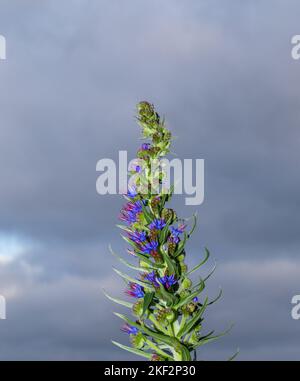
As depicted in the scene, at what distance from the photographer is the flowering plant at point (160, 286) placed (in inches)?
931

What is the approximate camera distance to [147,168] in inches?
1018

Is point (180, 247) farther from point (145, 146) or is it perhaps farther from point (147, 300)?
point (145, 146)

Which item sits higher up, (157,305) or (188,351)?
(157,305)

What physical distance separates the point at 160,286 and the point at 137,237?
1.96 meters

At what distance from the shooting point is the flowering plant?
2364 cm

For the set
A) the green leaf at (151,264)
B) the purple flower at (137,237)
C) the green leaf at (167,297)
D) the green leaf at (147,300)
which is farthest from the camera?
the purple flower at (137,237)

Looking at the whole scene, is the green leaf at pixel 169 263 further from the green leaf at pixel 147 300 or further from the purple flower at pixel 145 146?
the purple flower at pixel 145 146

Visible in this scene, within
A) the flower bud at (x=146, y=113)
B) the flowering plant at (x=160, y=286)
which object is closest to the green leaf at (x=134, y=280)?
the flowering plant at (x=160, y=286)

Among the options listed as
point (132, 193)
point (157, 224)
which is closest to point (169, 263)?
point (157, 224)

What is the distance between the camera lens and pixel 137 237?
24453 millimetres
